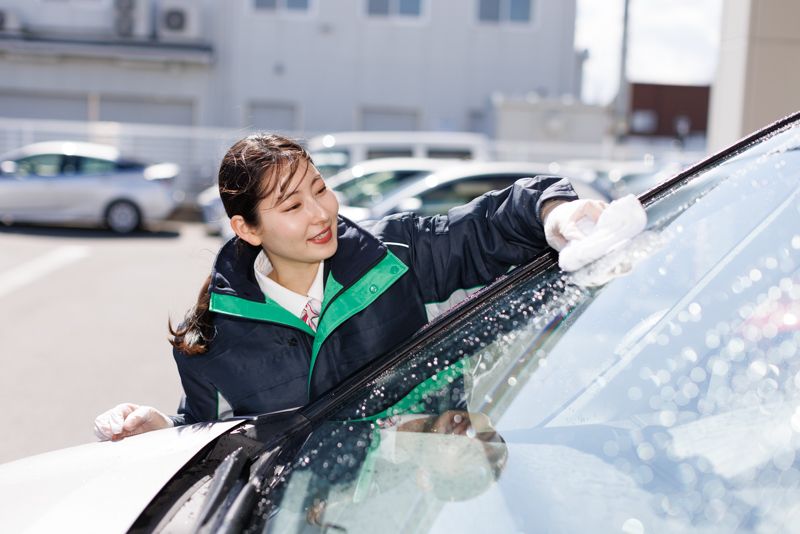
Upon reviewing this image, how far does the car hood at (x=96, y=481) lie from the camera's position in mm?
1352

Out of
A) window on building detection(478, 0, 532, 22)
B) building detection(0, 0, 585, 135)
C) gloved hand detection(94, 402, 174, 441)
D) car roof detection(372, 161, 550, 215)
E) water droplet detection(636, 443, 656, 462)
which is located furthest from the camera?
window on building detection(478, 0, 532, 22)

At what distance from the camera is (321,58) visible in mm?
20719

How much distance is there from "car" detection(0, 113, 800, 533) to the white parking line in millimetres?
7862

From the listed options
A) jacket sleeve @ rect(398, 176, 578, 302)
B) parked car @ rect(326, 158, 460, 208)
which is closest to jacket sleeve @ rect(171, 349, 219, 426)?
jacket sleeve @ rect(398, 176, 578, 302)

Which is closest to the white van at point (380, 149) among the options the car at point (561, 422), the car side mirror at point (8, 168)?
the car side mirror at point (8, 168)

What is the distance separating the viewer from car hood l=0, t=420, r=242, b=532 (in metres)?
1.35

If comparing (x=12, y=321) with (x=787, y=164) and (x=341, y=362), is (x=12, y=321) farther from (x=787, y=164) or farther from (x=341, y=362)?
(x=787, y=164)

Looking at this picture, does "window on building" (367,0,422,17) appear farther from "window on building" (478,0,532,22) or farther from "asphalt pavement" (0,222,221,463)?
"asphalt pavement" (0,222,221,463)

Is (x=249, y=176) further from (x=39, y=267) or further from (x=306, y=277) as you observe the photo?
(x=39, y=267)

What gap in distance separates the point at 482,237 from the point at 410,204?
607 cm

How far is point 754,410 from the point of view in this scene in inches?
51.8

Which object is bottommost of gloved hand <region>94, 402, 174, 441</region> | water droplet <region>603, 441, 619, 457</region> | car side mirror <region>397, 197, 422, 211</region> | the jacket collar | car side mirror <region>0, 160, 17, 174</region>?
car side mirror <region>0, 160, 17, 174</region>

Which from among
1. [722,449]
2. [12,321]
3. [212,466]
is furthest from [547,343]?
[12,321]

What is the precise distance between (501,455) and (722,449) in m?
0.33
